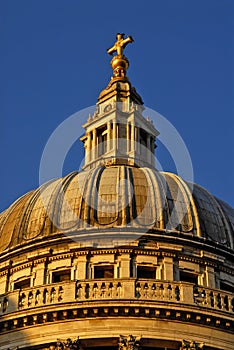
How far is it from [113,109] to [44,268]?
1513 cm

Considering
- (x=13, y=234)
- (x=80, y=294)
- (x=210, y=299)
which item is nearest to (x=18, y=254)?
(x=13, y=234)

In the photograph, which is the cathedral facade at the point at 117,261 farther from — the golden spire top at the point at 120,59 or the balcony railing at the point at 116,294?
the golden spire top at the point at 120,59

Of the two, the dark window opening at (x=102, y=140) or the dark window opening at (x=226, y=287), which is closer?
the dark window opening at (x=226, y=287)

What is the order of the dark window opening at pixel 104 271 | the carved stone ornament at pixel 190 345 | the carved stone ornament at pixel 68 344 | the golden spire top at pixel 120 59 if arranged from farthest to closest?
the golden spire top at pixel 120 59 → the dark window opening at pixel 104 271 → the carved stone ornament at pixel 190 345 → the carved stone ornament at pixel 68 344

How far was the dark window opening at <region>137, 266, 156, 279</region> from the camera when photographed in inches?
2253

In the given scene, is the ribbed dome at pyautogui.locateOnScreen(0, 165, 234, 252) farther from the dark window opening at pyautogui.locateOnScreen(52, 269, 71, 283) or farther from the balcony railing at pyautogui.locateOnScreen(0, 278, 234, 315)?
the balcony railing at pyautogui.locateOnScreen(0, 278, 234, 315)

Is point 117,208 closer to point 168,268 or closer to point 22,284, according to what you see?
point 168,268

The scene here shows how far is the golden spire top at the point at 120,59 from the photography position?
74000 mm

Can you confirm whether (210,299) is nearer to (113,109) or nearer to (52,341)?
(52,341)

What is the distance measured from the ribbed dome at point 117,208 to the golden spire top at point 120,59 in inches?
502

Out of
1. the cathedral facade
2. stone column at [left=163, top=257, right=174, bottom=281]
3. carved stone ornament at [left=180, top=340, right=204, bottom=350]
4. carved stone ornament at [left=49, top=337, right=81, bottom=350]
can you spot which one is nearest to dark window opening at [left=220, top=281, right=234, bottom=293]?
the cathedral facade

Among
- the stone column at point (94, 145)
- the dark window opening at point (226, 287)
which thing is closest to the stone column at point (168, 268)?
the dark window opening at point (226, 287)

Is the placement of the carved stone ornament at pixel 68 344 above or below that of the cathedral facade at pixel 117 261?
below

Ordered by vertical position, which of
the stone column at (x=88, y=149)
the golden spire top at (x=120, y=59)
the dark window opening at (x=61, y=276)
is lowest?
the dark window opening at (x=61, y=276)
